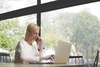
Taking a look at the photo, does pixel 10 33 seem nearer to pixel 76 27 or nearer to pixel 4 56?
pixel 4 56

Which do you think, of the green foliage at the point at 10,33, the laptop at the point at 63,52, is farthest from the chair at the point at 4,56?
the laptop at the point at 63,52

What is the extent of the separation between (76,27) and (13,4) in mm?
1757

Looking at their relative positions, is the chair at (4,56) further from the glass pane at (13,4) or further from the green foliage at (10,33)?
the glass pane at (13,4)

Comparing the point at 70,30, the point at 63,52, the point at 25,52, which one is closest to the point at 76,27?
the point at 70,30

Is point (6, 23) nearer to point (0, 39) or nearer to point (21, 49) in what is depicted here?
point (0, 39)

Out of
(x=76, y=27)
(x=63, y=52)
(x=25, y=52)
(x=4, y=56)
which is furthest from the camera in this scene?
(x=76, y=27)

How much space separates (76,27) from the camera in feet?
12.8

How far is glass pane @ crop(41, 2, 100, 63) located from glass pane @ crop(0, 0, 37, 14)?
48cm

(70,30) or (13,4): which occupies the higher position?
(13,4)

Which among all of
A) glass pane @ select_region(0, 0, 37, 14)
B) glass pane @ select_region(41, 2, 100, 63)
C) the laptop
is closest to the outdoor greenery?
glass pane @ select_region(41, 2, 100, 63)

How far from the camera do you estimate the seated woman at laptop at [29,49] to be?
227 centimetres

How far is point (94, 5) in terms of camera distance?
12.4ft

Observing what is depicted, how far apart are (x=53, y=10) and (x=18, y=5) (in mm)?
984

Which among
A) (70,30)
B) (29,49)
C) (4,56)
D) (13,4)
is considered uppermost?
(13,4)
